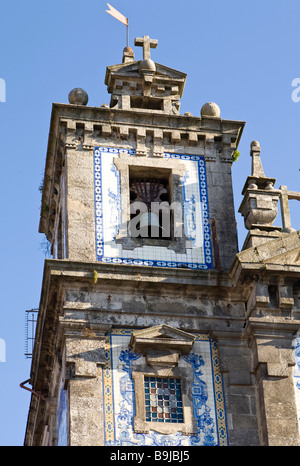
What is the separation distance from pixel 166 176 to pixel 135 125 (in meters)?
1.37

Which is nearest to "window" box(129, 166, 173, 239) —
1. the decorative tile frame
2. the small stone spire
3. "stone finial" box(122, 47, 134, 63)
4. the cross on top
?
the small stone spire

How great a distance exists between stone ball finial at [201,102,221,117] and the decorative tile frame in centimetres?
604

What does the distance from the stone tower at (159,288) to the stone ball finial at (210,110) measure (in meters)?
0.03

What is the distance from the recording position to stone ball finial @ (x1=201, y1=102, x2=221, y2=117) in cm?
3328

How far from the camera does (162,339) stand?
29.2 metres

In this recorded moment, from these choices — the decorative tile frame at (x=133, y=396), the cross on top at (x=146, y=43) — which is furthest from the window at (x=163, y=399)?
the cross on top at (x=146, y=43)

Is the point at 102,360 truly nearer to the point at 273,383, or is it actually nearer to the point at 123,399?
the point at 123,399

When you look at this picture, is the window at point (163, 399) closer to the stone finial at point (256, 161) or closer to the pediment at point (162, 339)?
the pediment at point (162, 339)

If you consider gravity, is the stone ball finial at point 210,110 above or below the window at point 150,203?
above

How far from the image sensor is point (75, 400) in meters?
28.2

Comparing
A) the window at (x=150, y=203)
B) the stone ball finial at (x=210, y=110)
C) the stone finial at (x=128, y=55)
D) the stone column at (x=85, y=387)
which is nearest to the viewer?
the stone column at (x=85, y=387)

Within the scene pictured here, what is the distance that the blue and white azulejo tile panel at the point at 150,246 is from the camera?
100ft
